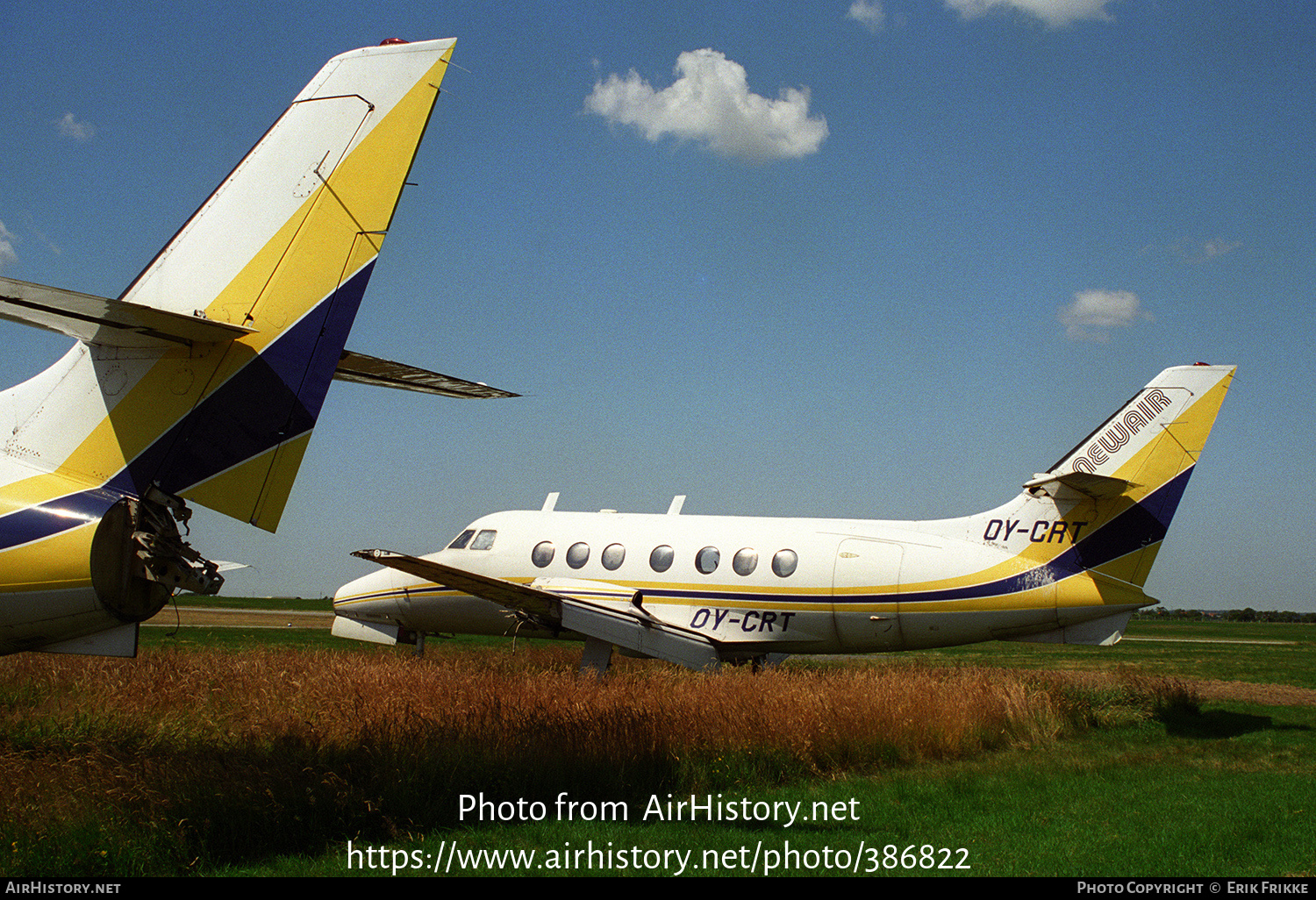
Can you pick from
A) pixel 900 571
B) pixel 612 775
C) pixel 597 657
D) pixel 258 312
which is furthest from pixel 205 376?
pixel 900 571

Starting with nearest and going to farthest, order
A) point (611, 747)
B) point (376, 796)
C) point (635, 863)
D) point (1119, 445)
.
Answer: point (635, 863) → point (376, 796) → point (611, 747) → point (1119, 445)

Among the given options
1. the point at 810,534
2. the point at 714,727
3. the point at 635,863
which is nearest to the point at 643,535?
the point at 810,534

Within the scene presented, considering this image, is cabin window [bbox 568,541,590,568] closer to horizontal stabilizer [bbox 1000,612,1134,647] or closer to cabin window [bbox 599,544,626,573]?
cabin window [bbox 599,544,626,573]

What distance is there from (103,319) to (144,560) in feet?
5.54

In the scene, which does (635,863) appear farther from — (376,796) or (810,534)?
(810,534)

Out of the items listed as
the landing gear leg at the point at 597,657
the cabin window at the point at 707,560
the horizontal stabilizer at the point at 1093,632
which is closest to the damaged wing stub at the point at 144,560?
the landing gear leg at the point at 597,657

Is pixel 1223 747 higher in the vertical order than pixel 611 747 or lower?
higher

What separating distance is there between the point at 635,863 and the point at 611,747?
2.40 metres

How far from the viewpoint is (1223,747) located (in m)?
12.3

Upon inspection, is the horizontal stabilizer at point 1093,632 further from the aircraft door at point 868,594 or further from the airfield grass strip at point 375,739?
the aircraft door at point 868,594

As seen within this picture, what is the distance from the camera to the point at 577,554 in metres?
17.0

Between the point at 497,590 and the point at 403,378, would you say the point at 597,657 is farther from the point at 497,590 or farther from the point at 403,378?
the point at 403,378

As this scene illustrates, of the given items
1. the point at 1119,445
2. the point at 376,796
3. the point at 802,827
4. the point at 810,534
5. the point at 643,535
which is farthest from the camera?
the point at 643,535

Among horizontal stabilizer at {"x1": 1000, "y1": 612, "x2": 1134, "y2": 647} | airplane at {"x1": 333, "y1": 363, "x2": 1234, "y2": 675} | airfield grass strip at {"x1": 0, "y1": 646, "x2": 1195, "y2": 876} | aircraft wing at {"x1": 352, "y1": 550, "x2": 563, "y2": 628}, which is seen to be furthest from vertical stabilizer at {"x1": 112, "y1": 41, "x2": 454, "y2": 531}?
horizontal stabilizer at {"x1": 1000, "y1": 612, "x2": 1134, "y2": 647}
